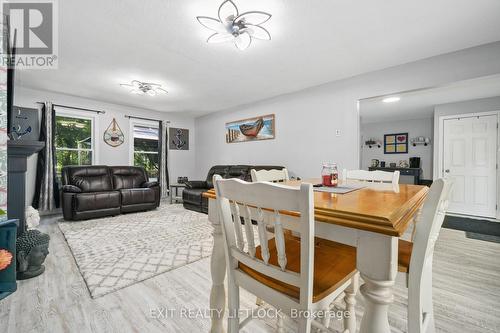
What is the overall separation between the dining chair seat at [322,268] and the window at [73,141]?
17.0 feet

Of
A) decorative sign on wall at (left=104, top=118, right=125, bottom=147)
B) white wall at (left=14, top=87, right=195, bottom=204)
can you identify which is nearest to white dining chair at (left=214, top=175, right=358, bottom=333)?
white wall at (left=14, top=87, right=195, bottom=204)

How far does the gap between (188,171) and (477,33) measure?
6097 millimetres

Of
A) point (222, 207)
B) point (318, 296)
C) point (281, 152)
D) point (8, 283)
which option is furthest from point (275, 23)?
point (8, 283)

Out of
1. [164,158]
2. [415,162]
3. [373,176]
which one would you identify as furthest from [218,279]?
[415,162]

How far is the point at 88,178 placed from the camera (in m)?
4.21

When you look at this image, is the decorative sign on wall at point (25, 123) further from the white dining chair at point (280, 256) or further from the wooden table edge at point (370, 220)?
the wooden table edge at point (370, 220)

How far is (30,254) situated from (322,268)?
241 cm

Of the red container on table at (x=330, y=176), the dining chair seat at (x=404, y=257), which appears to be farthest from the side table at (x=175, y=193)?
the dining chair seat at (x=404, y=257)

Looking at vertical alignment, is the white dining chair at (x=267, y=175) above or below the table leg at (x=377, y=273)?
above

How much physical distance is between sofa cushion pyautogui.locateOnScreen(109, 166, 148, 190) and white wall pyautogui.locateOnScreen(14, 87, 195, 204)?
53cm

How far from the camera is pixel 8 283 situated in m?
1.38

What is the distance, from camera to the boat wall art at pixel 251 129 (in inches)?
181

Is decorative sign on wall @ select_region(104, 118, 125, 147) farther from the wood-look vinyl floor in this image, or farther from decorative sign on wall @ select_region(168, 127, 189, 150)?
the wood-look vinyl floor

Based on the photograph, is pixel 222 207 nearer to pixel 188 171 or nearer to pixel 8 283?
pixel 8 283
